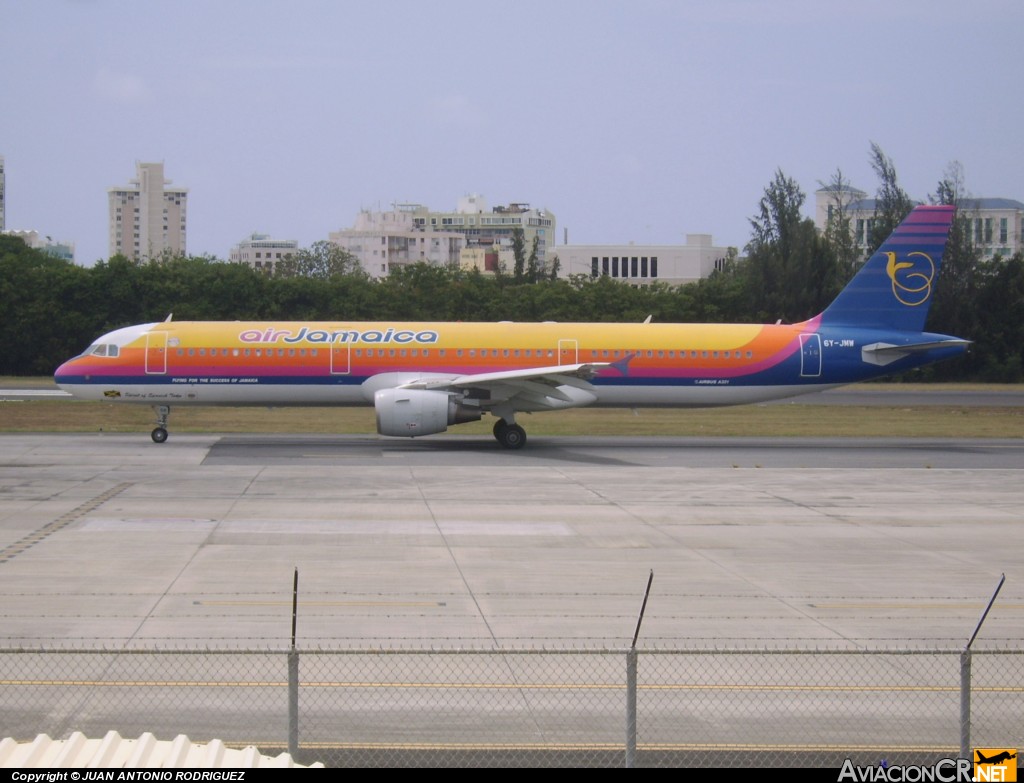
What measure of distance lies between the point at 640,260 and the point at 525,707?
160 meters

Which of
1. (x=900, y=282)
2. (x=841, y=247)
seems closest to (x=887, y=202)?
(x=841, y=247)

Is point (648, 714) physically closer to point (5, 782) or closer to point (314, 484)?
point (5, 782)

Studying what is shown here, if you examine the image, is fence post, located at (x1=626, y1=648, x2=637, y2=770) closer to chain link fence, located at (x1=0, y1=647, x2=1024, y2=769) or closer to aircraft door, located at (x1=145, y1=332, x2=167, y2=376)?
chain link fence, located at (x1=0, y1=647, x2=1024, y2=769)

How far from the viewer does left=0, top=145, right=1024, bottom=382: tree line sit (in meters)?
74.8

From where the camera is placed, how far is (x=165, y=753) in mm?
7352

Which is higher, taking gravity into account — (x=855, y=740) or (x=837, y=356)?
(x=837, y=356)

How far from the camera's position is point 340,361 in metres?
34.9

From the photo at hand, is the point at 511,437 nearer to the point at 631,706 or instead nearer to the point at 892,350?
the point at 892,350

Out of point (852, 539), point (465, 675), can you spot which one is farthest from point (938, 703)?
point (852, 539)

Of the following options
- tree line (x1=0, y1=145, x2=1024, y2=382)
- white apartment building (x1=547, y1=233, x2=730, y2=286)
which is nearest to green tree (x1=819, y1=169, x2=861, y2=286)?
tree line (x1=0, y1=145, x2=1024, y2=382)

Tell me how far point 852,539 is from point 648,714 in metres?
10.6

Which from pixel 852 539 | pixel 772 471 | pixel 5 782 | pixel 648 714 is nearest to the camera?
pixel 5 782

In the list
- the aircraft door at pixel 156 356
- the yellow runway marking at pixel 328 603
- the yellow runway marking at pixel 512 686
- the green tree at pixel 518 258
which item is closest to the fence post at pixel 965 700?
the yellow runway marking at pixel 512 686

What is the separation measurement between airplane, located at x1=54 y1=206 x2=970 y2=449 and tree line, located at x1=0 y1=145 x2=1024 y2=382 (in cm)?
3820
